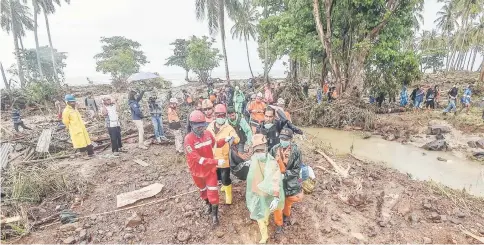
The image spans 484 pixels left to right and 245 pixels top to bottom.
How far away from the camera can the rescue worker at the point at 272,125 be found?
4.41m

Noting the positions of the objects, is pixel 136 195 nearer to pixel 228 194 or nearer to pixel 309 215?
pixel 228 194

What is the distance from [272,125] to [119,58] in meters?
28.4

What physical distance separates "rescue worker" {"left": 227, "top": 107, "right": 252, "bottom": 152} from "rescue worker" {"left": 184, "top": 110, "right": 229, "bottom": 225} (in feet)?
2.73

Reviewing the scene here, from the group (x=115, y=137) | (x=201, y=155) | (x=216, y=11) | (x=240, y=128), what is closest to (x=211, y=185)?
(x=201, y=155)

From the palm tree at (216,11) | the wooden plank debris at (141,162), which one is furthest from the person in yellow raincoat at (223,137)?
the palm tree at (216,11)

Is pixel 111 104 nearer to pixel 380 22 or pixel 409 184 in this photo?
pixel 409 184

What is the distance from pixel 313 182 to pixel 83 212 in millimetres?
3890

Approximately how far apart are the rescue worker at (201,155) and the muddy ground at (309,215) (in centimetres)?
62

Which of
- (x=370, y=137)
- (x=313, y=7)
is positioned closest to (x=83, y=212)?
(x=370, y=137)

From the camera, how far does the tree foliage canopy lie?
92.2ft

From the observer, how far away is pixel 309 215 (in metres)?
3.95

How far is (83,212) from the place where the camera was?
167 inches

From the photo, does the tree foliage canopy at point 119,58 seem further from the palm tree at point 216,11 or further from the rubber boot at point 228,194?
the rubber boot at point 228,194

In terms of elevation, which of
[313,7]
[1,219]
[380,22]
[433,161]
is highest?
[313,7]
